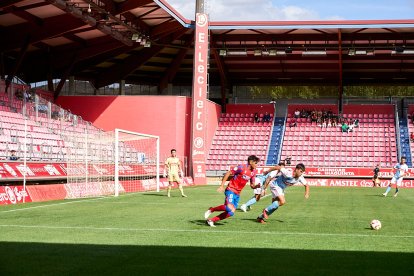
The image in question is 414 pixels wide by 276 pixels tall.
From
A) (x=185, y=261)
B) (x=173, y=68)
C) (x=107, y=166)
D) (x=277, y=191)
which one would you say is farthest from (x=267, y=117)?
(x=185, y=261)

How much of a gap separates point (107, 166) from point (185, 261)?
923 inches

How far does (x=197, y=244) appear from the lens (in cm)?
1238

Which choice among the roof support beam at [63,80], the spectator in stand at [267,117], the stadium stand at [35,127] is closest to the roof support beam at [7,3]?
the stadium stand at [35,127]

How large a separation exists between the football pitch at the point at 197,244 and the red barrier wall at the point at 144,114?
3145cm

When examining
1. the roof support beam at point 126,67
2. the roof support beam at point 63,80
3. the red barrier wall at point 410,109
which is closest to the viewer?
the roof support beam at point 63,80

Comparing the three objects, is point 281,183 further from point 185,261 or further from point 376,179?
point 376,179

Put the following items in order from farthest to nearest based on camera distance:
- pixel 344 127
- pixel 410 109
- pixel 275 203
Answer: pixel 410 109, pixel 344 127, pixel 275 203

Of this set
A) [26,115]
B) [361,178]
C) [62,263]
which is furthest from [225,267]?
[361,178]

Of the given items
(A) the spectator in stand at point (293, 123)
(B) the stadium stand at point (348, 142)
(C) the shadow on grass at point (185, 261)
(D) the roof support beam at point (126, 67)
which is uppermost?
(D) the roof support beam at point (126, 67)

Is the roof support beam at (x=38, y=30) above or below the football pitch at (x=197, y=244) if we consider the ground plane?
above

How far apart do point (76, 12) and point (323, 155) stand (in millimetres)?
27117

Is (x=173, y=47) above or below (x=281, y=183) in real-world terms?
above

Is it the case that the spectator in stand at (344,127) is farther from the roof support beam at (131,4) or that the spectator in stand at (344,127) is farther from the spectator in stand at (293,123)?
the roof support beam at (131,4)

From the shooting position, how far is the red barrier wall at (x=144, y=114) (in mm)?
51844
